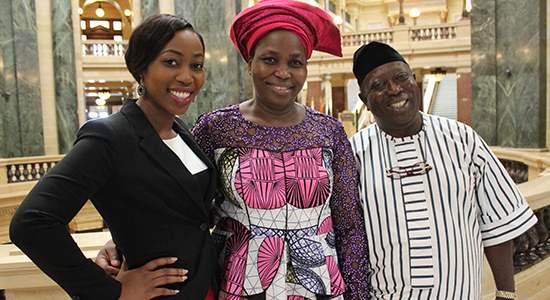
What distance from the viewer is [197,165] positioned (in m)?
1.79

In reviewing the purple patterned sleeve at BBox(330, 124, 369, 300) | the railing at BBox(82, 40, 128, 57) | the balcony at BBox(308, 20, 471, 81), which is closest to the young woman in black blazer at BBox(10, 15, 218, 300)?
the purple patterned sleeve at BBox(330, 124, 369, 300)

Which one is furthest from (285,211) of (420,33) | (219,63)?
(420,33)

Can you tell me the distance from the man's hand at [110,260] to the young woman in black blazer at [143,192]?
2.4 inches

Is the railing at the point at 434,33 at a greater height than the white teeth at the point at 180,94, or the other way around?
the railing at the point at 434,33

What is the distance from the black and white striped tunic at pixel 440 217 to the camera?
6.50ft

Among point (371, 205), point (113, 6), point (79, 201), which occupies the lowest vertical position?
point (371, 205)

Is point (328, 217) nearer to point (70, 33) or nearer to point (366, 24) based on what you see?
point (70, 33)

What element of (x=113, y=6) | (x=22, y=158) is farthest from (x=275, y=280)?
(x=113, y=6)

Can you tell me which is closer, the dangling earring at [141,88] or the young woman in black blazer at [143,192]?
the young woman in black blazer at [143,192]

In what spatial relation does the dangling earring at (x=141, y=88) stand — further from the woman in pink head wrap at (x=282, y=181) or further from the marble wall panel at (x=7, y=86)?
the marble wall panel at (x=7, y=86)

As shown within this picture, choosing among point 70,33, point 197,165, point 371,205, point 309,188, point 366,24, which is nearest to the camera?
point 197,165

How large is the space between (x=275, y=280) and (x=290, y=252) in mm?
134

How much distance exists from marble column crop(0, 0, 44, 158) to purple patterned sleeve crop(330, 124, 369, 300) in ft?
34.7

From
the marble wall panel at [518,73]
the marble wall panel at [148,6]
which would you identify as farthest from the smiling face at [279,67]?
the marble wall panel at [148,6]
